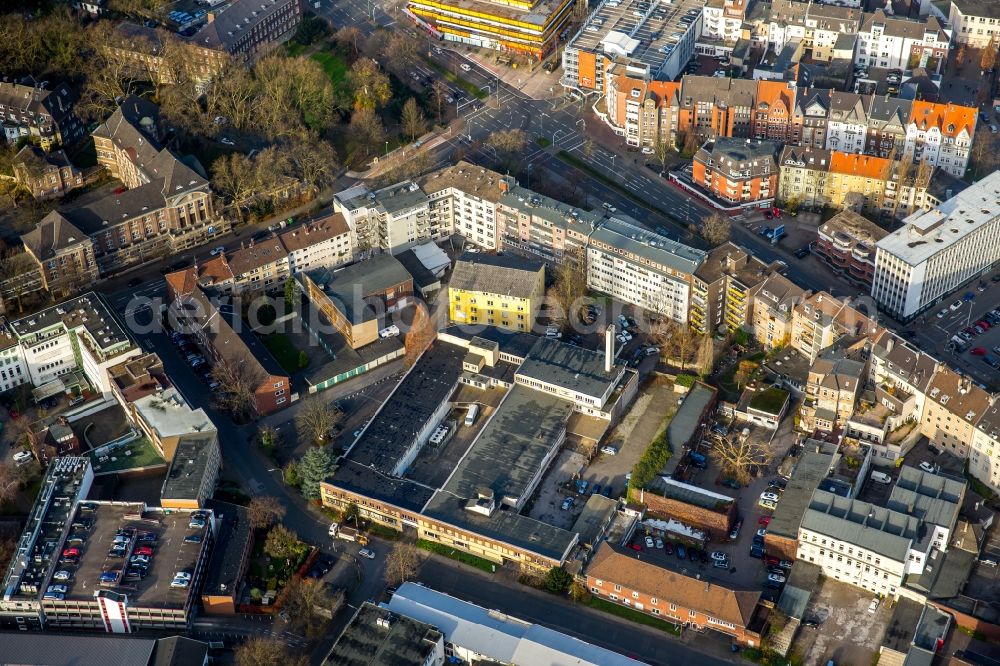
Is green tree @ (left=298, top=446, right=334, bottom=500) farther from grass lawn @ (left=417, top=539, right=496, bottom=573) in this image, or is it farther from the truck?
the truck

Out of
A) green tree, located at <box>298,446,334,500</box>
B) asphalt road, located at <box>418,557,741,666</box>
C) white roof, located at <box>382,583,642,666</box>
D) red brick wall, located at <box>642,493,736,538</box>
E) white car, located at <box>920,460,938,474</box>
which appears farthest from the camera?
white car, located at <box>920,460,938,474</box>

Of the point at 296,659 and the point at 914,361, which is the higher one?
the point at 914,361

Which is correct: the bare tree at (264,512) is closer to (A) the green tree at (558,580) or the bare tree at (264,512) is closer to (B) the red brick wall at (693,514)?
(A) the green tree at (558,580)

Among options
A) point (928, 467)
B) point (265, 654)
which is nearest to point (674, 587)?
point (928, 467)

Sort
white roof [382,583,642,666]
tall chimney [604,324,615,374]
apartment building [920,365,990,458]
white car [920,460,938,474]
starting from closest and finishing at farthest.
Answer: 1. white roof [382,583,642,666]
2. apartment building [920,365,990,458]
3. white car [920,460,938,474]
4. tall chimney [604,324,615,374]

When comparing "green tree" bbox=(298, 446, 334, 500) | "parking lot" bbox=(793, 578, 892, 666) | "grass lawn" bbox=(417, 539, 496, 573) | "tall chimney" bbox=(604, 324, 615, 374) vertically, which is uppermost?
"tall chimney" bbox=(604, 324, 615, 374)

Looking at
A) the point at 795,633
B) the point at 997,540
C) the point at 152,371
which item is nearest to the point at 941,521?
the point at 997,540

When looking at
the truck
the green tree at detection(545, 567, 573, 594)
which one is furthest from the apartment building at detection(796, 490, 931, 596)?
the truck

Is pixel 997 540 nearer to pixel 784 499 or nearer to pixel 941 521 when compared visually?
pixel 941 521
